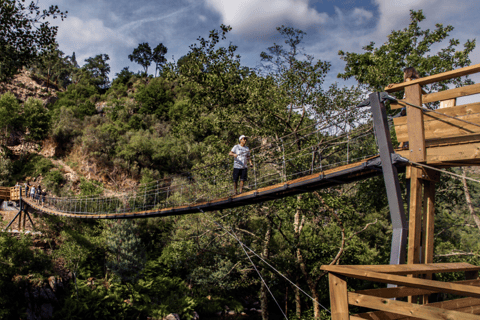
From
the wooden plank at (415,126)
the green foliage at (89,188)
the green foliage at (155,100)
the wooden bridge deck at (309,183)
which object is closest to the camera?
the wooden plank at (415,126)

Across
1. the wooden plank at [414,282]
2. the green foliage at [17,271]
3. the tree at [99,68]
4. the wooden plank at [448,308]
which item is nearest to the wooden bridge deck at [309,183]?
the wooden plank at [448,308]

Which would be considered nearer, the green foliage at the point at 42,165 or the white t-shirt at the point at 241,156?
the white t-shirt at the point at 241,156

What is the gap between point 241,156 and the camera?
458 cm

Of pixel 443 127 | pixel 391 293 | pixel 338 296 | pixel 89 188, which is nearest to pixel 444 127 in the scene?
pixel 443 127

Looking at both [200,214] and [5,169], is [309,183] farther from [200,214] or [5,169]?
[5,169]

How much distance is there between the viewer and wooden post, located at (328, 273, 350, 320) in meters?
1.47

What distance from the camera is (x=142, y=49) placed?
35906mm

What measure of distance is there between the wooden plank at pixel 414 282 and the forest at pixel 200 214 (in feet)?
5.69

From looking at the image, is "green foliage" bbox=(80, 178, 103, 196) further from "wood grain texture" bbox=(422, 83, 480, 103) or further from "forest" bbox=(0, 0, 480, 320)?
"wood grain texture" bbox=(422, 83, 480, 103)

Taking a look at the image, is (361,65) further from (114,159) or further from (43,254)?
(114,159)

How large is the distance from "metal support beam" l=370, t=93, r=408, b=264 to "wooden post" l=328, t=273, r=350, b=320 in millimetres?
916

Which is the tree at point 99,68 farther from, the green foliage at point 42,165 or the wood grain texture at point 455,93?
the wood grain texture at point 455,93

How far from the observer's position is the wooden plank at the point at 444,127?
2230 mm

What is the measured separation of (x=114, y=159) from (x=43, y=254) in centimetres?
761
